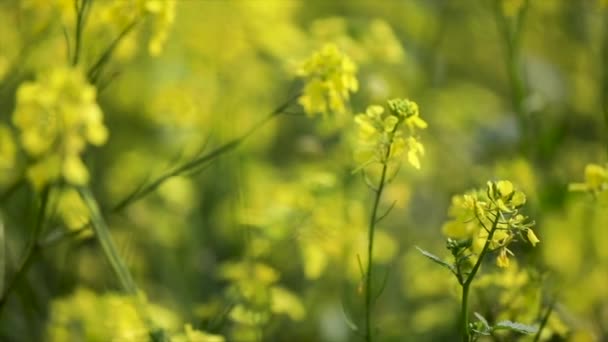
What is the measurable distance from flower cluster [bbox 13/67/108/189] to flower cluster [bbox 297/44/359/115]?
48cm

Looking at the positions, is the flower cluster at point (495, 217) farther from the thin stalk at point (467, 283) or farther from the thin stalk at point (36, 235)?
the thin stalk at point (36, 235)

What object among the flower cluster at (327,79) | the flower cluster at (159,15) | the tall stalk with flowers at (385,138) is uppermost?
the flower cluster at (159,15)

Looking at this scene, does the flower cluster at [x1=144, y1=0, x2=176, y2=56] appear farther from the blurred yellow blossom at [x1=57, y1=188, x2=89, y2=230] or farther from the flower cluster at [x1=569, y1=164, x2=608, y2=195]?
the flower cluster at [x1=569, y1=164, x2=608, y2=195]

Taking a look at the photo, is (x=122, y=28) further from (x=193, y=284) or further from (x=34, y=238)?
(x=193, y=284)

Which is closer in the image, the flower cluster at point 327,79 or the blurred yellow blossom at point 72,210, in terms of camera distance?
the flower cluster at point 327,79

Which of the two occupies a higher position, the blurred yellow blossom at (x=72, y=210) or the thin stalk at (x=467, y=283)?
the thin stalk at (x=467, y=283)

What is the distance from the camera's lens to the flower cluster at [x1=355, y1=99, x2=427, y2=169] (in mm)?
1325

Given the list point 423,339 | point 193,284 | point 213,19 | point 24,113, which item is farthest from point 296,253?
point 24,113

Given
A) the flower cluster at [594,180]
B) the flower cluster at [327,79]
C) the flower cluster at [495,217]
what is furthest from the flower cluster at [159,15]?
the flower cluster at [594,180]

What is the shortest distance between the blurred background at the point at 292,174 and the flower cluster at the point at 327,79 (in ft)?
0.49

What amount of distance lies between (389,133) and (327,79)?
220mm

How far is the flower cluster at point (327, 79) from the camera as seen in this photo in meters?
1.50

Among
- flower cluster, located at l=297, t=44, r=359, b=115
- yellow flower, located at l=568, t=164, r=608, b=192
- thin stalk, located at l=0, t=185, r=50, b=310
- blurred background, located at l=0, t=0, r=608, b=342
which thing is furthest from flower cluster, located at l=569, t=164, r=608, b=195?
thin stalk, located at l=0, t=185, r=50, b=310

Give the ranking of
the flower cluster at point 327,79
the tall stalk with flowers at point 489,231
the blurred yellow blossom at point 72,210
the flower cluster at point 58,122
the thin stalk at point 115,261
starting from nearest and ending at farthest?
the flower cluster at point 58,122, the tall stalk with flowers at point 489,231, the thin stalk at point 115,261, the flower cluster at point 327,79, the blurred yellow blossom at point 72,210
